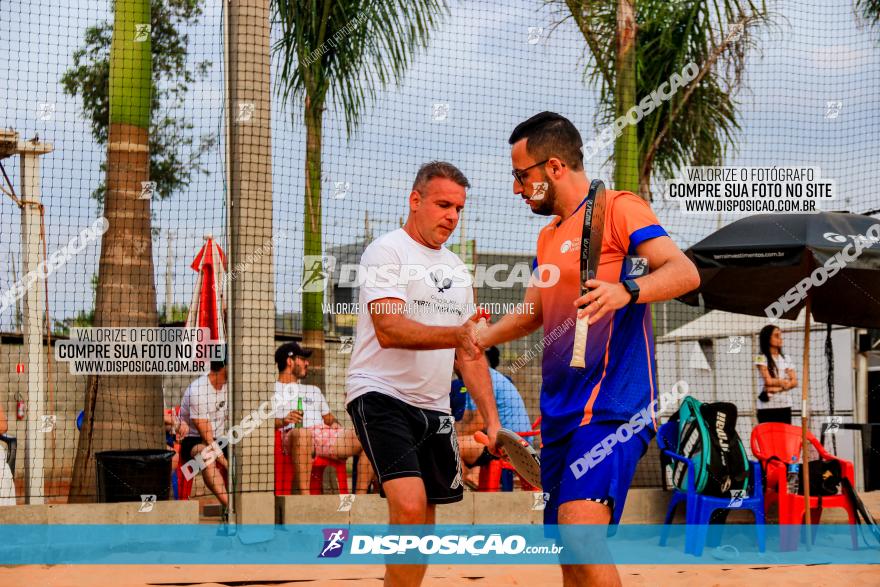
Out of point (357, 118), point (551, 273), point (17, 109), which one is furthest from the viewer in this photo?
point (357, 118)

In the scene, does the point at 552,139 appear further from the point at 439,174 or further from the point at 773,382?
the point at 773,382

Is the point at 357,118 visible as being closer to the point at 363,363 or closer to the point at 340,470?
the point at 340,470

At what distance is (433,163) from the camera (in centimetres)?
441

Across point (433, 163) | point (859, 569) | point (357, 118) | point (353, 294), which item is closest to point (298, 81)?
point (357, 118)

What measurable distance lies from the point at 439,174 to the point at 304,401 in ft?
15.0

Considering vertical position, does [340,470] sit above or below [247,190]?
below

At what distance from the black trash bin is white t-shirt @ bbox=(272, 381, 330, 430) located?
5.79ft

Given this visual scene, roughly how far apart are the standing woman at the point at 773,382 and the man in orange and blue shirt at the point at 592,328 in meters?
5.41

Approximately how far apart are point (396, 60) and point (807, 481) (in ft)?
16.8

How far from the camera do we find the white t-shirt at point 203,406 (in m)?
8.34

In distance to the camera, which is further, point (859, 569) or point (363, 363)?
point (859, 569)

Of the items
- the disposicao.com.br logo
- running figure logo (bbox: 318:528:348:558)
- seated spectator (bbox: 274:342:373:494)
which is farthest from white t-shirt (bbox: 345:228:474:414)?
seated spectator (bbox: 274:342:373:494)

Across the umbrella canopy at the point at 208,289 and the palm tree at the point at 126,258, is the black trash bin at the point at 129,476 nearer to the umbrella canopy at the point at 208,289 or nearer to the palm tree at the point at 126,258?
the palm tree at the point at 126,258

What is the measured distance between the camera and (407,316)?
13.9 feet
